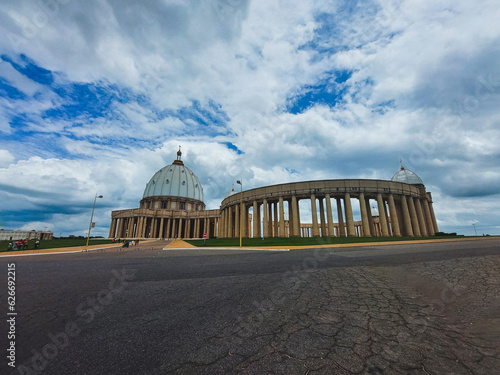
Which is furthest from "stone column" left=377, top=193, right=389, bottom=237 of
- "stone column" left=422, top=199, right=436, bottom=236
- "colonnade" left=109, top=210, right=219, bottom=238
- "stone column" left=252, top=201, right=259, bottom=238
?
"colonnade" left=109, top=210, right=219, bottom=238

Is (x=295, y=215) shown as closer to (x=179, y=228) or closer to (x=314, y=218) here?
(x=314, y=218)

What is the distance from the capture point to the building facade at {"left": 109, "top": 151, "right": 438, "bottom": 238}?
129 ft

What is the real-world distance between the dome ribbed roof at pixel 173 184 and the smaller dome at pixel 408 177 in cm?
6786

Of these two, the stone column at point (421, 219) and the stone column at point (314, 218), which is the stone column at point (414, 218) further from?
the stone column at point (314, 218)

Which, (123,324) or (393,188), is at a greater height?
(393,188)

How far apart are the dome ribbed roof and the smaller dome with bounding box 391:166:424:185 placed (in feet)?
223

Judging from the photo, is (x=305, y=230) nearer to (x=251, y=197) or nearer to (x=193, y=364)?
(x=251, y=197)

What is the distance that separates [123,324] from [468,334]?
5160mm

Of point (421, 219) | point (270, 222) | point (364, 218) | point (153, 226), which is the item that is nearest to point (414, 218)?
point (421, 219)

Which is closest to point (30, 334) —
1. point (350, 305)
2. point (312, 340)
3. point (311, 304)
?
point (312, 340)

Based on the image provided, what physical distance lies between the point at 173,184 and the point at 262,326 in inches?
3337

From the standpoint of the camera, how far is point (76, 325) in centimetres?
352

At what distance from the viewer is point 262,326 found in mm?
3311

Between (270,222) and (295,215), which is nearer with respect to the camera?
(295,215)
